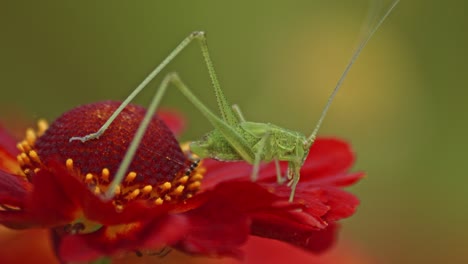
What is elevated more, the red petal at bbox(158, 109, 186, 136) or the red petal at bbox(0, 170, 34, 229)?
the red petal at bbox(158, 109, 186, 136)

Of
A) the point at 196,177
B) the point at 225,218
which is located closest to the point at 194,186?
the point at 196,177

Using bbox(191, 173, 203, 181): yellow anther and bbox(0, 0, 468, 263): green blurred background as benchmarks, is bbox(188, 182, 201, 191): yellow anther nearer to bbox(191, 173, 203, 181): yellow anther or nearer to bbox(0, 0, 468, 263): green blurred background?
bbox(191, 173, 203, 181): yellow anther

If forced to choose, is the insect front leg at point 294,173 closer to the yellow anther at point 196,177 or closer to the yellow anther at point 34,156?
the yellow anther at point 196,177

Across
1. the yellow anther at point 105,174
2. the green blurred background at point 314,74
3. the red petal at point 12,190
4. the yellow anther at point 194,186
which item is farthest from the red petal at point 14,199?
the green blurred background at point 314,74

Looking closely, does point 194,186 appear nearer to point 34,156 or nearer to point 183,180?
point 183,180

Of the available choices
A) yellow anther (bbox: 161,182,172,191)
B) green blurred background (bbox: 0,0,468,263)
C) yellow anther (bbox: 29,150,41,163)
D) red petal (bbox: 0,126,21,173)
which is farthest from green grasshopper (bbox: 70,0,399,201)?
green blurred background (bbox: 0,0,468,263)

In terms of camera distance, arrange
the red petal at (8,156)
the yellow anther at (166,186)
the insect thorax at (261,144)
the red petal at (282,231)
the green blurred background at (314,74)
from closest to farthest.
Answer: the red petal at (282,231), the yellow anther at (166,186), the insect thorax at (261,144), the red petal at (8,156), the green blurred background at (314,74)
